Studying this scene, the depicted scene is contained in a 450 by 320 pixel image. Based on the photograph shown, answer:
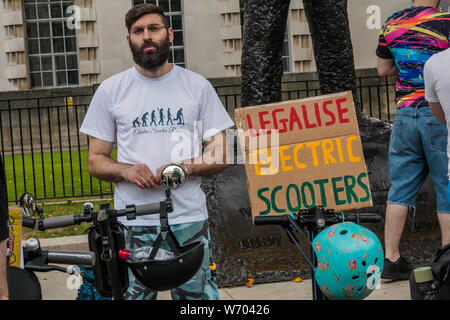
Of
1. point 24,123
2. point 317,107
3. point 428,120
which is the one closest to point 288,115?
point 317,107

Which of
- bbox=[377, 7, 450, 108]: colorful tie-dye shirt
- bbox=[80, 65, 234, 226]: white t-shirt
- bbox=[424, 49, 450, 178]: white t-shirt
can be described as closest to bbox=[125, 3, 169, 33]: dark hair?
bbox=[80, 65, 234, 226]: white t-shirt

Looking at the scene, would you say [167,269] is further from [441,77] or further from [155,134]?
[441,77]

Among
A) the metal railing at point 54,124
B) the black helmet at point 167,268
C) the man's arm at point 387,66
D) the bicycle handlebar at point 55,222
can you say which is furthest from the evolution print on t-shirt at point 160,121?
the metal railing at point 54,124

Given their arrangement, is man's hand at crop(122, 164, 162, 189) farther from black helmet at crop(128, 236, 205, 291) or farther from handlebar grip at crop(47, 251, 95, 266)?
handlebar grip at crop(47, 251, 95, 266)

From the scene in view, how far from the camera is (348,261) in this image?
283cm

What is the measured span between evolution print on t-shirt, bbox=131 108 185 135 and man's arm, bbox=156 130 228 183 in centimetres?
17

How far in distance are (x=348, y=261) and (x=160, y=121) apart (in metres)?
1.18

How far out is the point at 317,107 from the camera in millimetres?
5234

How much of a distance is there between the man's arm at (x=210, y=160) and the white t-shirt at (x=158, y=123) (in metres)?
0.04

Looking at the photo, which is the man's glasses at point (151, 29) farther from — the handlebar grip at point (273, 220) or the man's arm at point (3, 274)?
the man's arm at point (3, 274)

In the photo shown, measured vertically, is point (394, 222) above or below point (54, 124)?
below

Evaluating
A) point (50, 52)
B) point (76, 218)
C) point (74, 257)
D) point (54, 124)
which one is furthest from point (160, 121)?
point (50, 52)

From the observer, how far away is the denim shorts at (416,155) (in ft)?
16.5

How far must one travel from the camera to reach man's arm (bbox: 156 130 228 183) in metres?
3.57
